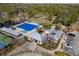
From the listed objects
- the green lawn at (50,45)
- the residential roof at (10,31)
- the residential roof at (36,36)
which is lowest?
the green lawn at (50,45)

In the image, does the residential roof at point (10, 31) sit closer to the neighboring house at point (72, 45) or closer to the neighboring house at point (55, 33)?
the neighboring house at point (55, 33)

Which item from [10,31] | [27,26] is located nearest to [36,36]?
[27,26]

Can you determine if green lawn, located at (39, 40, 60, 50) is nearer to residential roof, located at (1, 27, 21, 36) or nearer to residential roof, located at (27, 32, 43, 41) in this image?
residential roof, located at (27, 32, 43, 41)

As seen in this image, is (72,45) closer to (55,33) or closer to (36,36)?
(55,33)

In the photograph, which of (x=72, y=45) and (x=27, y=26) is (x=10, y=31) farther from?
(x=72, y=45)

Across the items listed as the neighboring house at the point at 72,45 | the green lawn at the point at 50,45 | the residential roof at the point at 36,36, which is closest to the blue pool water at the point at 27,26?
the residential roof at the point at 36,36

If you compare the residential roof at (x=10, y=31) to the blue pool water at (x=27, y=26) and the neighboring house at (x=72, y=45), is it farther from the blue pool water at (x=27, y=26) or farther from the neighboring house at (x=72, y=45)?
the neighboring house at (x=72, y=45)

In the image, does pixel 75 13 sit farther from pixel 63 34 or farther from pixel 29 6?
pixel 29 6

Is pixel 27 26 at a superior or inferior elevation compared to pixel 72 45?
superior

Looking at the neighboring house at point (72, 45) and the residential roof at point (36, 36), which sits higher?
the residential roof at point (36, 36)

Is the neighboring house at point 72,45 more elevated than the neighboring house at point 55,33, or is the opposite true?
the neighboring house at point 55,33
